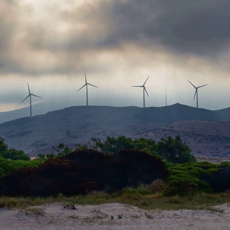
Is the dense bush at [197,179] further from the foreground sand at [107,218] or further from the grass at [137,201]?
the foreground sand at [107,218]

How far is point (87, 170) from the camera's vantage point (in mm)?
31984

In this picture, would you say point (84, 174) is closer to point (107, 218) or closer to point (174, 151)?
point (107, 218)

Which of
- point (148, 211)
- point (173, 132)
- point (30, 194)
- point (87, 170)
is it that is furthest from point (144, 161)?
point (173, 132)

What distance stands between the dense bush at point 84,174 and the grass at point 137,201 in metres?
2.21

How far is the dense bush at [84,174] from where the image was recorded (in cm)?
2834

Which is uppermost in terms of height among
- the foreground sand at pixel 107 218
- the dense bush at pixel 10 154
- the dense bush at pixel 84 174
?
the dense bush at pixel 10 154

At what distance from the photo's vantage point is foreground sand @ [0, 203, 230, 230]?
17734mm

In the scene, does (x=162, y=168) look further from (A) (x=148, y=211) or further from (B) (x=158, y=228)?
(B) (x=158, y=228)

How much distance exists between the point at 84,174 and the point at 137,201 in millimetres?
7590

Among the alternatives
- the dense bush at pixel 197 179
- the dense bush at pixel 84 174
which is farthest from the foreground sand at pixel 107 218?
the dense bush at pixel 197 179

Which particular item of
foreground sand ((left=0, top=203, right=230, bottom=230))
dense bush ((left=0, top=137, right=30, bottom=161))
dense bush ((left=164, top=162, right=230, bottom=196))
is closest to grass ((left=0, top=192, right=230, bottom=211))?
foreground sand ((left=0, top=203, right=230, bottom=230))

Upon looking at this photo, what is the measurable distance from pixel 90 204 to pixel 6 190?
25.6ft

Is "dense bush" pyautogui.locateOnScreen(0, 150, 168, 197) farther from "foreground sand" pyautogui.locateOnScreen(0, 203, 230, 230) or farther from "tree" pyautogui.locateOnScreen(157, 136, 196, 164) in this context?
"tree" pyautogui.locateOnScreen(157, 136, 196, 164)

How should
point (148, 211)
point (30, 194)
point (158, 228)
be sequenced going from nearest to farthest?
point (158, 228), point (148, 211), point (30, 194)
